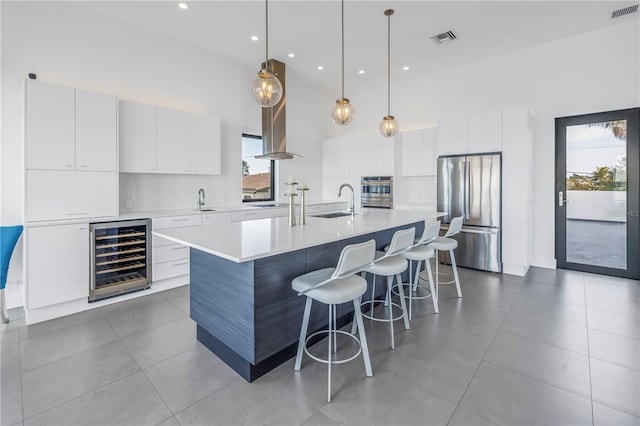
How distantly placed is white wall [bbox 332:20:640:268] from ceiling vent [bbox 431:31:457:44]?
123 cm

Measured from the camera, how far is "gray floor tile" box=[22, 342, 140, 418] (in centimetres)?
186

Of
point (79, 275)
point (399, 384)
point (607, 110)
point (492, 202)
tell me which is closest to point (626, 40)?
point (607, 110)

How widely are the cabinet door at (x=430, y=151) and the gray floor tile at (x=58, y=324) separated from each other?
5.24 meters

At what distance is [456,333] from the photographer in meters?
2.68

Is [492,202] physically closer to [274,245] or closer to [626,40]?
[626,40]

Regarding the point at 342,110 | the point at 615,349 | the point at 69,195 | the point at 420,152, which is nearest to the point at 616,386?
the point at 615,349

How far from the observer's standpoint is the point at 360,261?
1927 millimetres

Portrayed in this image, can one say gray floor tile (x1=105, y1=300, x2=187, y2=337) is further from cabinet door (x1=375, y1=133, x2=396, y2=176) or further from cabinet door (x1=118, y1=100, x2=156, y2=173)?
cabinet door (x1=375, y1=133, x2=396, y2=176)

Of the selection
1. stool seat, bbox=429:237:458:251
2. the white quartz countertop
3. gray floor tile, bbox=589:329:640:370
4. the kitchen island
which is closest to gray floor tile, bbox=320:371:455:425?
the kitchen island

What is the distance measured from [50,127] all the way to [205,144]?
1794 millimetres

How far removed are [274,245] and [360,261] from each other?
0.56 m

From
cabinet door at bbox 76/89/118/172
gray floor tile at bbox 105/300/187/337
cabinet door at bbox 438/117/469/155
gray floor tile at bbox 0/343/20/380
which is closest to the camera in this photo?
gray floor tile at bbox 0/343/20/380

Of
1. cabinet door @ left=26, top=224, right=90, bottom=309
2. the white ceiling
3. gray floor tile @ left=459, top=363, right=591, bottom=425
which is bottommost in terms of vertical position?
gray floor tile @ left=459, top=363, right=591, bottom=425

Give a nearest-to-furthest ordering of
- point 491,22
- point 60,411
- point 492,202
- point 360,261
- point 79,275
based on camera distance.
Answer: point 60,411, point 360,261, point 79,275, point 491,22, point 492,202
